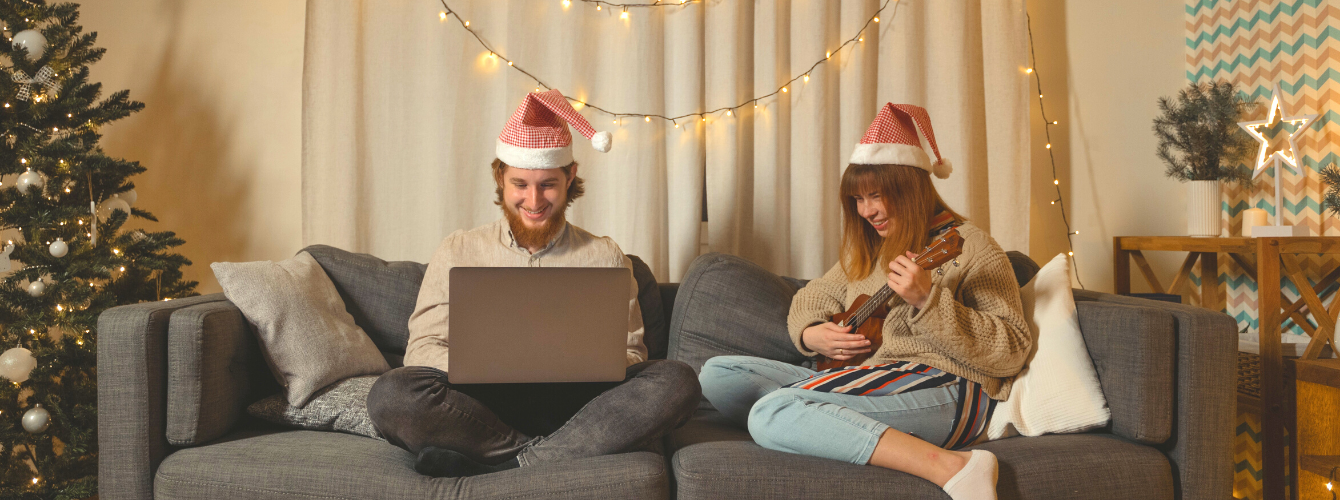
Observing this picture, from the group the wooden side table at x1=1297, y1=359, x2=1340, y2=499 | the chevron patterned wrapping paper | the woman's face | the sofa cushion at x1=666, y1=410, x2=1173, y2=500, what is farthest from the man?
the chevron patterned wrapping paper

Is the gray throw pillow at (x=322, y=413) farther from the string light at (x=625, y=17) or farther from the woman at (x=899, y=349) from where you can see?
the string light at (x=625, y=17)

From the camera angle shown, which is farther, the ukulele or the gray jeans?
the ukulele

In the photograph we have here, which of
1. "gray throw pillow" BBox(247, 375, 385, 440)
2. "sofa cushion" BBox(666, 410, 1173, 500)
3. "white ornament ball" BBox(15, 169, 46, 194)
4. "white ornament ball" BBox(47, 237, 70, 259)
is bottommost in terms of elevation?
"sofa cushion" BBox(666, 410, 1173, 500)

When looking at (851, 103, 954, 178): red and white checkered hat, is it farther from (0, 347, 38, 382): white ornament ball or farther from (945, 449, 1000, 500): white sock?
(0, 347, 38, 382): white ornament ball

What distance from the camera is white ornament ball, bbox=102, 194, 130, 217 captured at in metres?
2.12

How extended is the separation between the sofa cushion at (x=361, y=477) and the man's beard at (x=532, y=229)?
0.59 m

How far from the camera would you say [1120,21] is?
260 centimetres

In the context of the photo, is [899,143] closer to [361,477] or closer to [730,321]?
[730,321]

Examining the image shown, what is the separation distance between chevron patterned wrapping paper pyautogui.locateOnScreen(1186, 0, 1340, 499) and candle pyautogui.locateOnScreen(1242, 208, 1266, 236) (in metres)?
0.09

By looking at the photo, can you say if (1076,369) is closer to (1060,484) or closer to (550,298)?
(1060,484)

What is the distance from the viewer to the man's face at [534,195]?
1.77 m

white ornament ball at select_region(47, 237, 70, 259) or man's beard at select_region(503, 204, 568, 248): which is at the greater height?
man's beard at select_region(503, 204, 568, 248)

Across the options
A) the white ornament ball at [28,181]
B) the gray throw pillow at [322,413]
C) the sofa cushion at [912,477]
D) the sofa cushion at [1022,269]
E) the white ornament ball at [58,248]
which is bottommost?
the sofa cushion at [912,477]

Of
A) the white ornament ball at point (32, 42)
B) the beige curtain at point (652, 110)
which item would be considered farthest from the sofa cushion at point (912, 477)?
the white ornament ball at point (32, 42)
